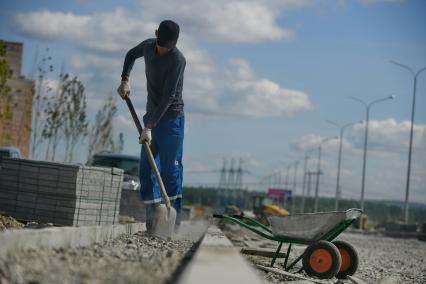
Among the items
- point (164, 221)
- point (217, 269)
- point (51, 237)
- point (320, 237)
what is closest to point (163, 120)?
point (164, 221)

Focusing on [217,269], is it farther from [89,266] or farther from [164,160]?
[164,160]

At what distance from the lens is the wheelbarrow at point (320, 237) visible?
357 inches

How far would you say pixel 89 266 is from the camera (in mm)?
5520

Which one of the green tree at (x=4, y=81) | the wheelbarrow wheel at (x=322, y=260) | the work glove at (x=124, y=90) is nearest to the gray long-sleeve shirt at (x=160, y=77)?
the work glove at (x=124, y=90)

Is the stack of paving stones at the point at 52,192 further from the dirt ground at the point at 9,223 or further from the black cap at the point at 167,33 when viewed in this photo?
the black cap at the point at 167,33

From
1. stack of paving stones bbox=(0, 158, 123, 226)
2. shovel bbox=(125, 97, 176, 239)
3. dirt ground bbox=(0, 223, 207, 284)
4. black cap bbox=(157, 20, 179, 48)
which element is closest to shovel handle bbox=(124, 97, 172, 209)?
shovel bbox=(125, 97, 176, 239)

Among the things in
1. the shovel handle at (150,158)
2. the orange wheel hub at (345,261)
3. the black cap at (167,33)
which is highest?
the black cap at (167,33)

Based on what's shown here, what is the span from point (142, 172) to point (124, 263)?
4.00m

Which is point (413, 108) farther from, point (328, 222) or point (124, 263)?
point (124, 263)

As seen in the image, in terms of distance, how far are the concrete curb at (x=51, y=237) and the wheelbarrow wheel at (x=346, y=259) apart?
299 cm

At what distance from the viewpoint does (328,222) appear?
30.4 feet

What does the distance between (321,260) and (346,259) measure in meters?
0.80

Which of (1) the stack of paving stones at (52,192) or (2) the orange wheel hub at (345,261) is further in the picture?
(1) the stack of paving stones at (52,192)

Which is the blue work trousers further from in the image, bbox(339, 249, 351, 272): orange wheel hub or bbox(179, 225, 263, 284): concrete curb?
bbox(179, 225, 263, 284): concrete curb
